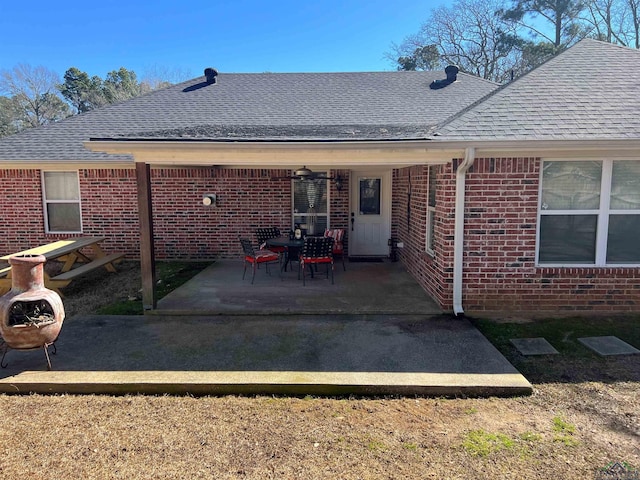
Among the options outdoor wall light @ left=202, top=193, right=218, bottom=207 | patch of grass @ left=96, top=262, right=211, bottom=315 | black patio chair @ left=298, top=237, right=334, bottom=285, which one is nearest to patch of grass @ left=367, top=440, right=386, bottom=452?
patch of grass @ left=96, top=262, right=211, bottom=315

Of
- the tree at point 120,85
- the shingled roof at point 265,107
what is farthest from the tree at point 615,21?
the tree at point 120,85

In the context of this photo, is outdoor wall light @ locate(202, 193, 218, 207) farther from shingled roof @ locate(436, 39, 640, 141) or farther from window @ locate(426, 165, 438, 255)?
shingled roof @ locate(436, 39, 640, 141)

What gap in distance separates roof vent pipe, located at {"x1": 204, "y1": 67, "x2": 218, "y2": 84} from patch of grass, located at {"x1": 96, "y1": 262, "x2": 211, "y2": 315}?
5684 millimetres

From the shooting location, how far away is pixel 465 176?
5434 millimetres

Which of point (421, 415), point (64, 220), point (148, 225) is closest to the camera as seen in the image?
point (421, 415)

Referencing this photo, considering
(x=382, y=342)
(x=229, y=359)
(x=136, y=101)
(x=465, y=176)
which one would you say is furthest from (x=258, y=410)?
(x=136, y=101)

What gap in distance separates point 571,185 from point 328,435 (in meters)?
4.75

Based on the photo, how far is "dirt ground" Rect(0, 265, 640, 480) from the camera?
2.73m

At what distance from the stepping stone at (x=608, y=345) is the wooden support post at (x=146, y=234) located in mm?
5564

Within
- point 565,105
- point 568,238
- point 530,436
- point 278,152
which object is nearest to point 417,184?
point 565,105

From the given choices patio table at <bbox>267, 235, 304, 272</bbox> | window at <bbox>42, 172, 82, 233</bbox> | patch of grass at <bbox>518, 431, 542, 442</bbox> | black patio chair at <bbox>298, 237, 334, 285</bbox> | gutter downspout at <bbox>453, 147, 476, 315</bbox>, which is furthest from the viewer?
window at <bbox>42, 172, 82, 233</bbox>

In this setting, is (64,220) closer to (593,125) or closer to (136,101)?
(136,101)

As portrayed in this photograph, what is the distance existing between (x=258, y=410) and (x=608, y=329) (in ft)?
14.7

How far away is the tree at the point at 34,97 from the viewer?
1224 inches
